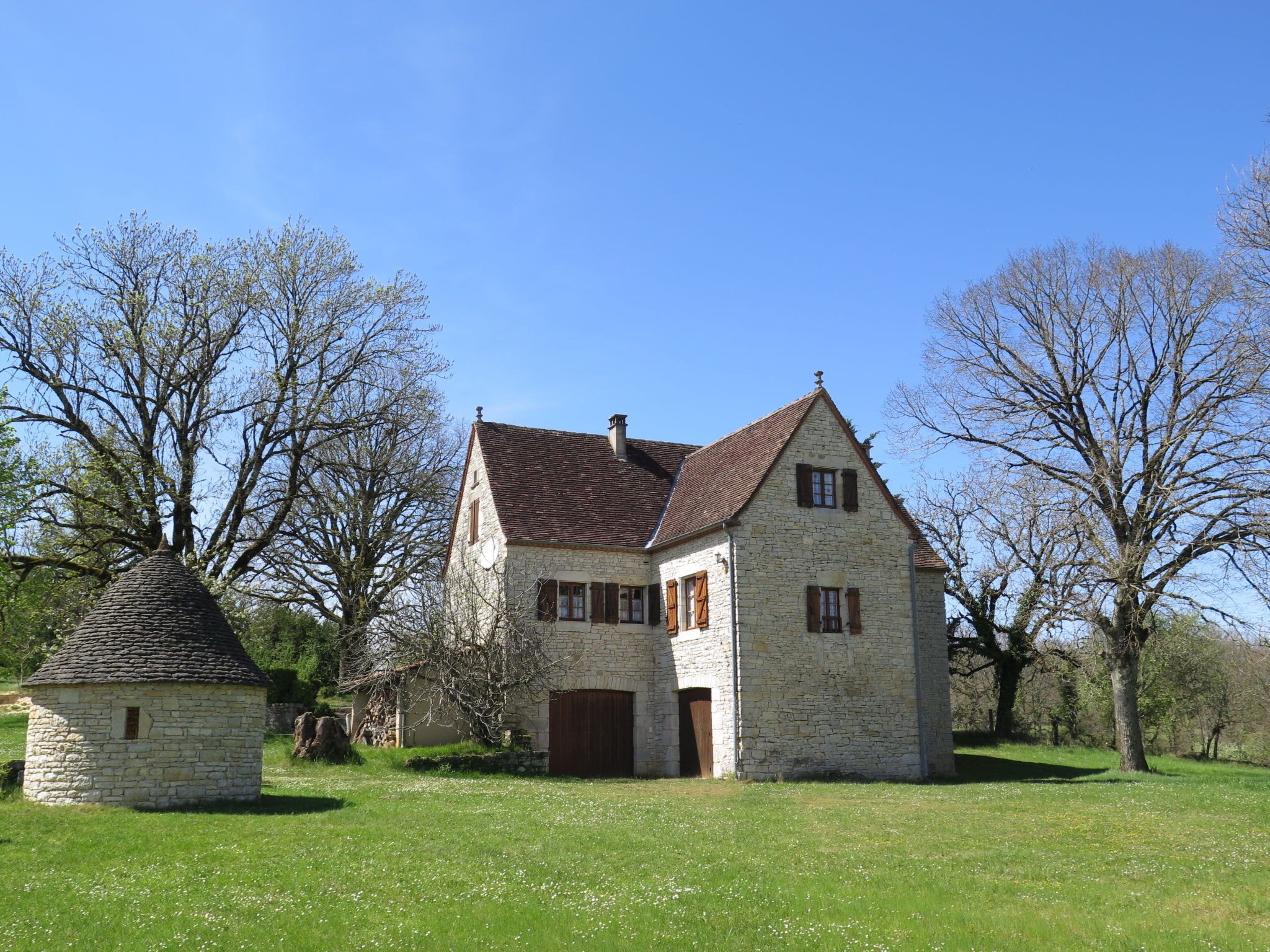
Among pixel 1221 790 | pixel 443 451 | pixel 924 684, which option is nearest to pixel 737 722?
pixel 924 684

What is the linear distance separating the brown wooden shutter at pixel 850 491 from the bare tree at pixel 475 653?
25.7ft

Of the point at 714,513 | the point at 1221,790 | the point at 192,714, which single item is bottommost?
the point at 1221,790

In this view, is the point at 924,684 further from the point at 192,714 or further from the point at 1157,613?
the point at 192,714

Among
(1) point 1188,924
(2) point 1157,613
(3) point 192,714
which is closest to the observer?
(1) point 1188,924

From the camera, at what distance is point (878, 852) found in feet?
43.4

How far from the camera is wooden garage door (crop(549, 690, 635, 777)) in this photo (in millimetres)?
25922

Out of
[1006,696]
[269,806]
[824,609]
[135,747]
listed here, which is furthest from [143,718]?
[1006,696]

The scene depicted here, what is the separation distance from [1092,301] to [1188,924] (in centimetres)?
1957

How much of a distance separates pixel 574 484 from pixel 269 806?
1380cm

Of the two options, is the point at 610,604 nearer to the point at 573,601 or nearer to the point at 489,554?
the point at 573,601

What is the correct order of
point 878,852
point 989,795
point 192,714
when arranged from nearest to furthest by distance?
point 878,852 < point 192,714 < point 989,795

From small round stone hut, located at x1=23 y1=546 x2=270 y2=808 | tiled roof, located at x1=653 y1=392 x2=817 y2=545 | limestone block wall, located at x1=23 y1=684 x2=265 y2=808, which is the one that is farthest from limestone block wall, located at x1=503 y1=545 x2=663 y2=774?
limestone block wall, located at x1=23 y1=684 x2=265 y2=808

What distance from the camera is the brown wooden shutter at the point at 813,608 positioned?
80.9 feet

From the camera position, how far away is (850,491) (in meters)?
25.8
